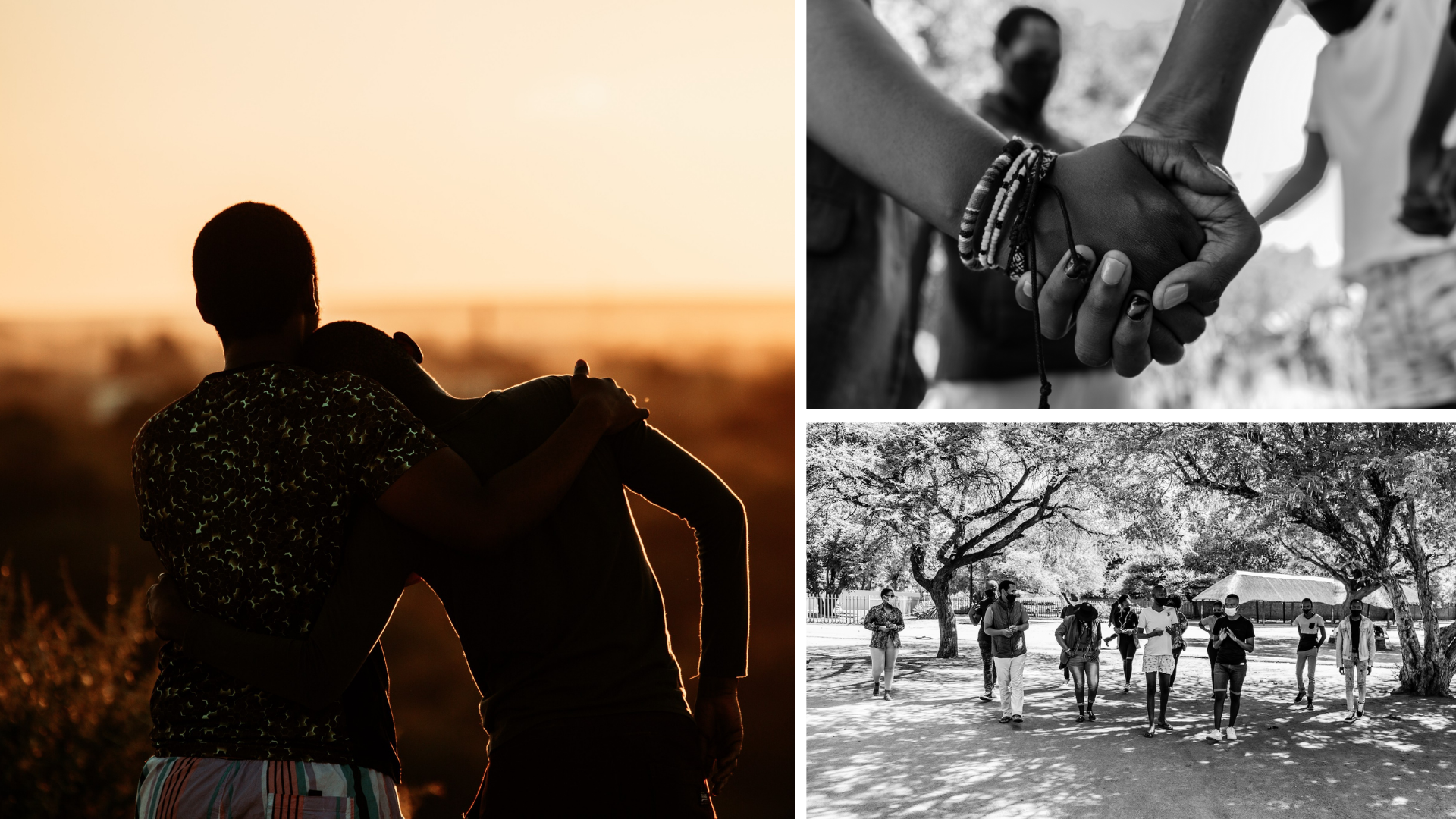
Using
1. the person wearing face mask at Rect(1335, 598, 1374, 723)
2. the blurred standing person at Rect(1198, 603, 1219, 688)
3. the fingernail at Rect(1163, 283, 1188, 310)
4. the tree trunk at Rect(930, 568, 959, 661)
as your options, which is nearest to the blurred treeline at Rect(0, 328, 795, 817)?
the tree trunk at Rect(930, 568, 959, 661)

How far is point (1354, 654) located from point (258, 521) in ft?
8.38

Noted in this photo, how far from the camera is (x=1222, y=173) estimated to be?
8.36ft

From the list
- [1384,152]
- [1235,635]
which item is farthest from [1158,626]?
[1384,152]

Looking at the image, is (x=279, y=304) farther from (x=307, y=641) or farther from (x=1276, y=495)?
(x=1276, y=495)

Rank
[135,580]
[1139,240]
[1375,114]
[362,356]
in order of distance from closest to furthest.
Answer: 1. [362,356]
2. [1139,240]
3. [1375,114]
4. [135,580]

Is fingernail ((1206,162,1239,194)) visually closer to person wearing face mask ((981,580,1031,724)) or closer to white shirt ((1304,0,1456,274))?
white shirt ((1304,0,1456,274))

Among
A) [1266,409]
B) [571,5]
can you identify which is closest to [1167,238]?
[1266,409]

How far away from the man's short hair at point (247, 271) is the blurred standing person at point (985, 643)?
1873mm

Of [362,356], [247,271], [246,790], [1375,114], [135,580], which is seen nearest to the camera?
[246,790]

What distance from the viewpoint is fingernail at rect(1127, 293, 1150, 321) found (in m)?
2.53

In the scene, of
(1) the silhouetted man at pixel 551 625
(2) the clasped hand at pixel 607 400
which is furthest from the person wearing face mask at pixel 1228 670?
(2) the clasped hand at pixel 607 400

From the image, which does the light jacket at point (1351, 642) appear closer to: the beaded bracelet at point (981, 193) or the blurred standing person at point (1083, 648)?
the blurred standing person at point (1083, 648)

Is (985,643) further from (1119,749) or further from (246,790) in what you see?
(246,790)

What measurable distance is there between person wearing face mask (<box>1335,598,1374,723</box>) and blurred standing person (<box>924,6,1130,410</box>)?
786 mm
